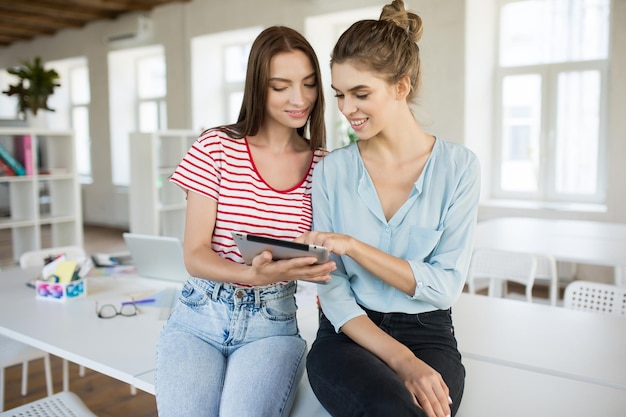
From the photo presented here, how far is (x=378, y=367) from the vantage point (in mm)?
1251

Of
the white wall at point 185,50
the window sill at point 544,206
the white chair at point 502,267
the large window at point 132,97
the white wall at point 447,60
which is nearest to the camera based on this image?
the white chair at point 502,267

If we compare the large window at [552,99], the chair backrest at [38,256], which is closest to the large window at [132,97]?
the large window at [552,99]

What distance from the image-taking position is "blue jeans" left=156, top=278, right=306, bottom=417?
4.36ft

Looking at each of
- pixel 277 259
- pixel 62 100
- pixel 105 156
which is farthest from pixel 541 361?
pixel 62 100

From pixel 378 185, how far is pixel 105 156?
872 centimetres

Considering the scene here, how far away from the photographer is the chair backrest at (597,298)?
2.20m

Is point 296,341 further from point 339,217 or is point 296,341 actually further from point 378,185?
point 378,185

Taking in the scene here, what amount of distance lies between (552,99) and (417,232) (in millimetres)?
4721

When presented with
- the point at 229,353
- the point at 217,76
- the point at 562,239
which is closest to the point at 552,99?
the point at 562,239

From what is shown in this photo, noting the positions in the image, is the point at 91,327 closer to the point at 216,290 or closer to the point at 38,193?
the point at 216,290

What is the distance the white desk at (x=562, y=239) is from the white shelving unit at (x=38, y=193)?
12.3 ft

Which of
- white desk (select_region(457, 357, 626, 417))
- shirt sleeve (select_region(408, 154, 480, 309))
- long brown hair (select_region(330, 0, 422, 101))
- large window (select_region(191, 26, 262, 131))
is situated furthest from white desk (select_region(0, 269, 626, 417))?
large window (select_region(191, 26, 262, 131))

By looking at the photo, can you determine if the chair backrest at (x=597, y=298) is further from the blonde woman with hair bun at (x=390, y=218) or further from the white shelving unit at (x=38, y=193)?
the white shelving unit at (x=38, y=193)

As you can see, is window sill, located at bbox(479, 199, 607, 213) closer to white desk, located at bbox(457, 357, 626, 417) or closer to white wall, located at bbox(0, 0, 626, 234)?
white wall, located at bbox(0, 0, 626, 234)
